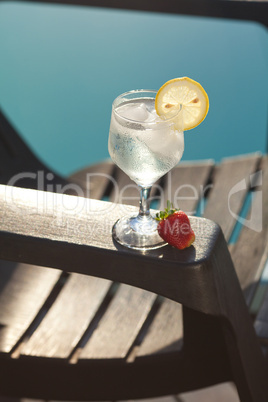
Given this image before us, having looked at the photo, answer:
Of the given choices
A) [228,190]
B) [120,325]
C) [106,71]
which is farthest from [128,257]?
[106,71]

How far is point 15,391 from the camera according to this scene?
1003 mm

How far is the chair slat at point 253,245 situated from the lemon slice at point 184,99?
15.4 inches

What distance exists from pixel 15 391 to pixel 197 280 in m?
0.45

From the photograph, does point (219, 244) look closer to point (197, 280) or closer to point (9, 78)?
point (197, 280)

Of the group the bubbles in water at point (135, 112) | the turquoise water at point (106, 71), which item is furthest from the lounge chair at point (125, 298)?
the turquoise water at point (106, 71)

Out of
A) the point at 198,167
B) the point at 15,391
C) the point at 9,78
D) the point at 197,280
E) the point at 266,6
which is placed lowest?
the point at 9,78

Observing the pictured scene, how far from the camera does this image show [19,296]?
1110 millimetres

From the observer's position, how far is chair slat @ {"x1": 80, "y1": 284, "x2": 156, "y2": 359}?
38.5 inches

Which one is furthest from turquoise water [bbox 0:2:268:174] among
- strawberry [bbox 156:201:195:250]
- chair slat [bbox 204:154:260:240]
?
strawberry [bbox 156:201:195:250]

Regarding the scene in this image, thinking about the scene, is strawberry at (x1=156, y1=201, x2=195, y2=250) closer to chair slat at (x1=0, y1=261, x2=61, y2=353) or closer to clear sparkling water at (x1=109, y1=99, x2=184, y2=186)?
clear sparkling water at (x1=109, y1=99, x2=184, y2=186)

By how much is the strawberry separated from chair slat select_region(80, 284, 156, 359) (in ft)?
0.98

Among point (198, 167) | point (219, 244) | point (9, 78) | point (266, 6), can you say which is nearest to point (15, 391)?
point (219, 244)

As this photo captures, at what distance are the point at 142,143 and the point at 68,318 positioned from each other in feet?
1.32

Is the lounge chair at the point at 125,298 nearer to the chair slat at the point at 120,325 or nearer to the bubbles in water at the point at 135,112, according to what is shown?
the chair slat at the point at 120,325
